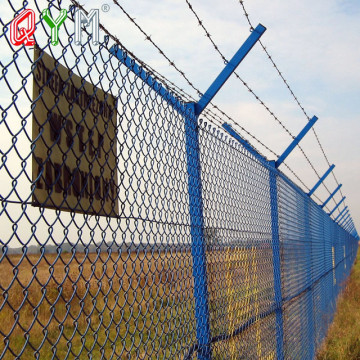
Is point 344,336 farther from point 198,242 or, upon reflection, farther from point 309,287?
point 198,242

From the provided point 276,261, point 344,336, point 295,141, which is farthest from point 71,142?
point 344,336

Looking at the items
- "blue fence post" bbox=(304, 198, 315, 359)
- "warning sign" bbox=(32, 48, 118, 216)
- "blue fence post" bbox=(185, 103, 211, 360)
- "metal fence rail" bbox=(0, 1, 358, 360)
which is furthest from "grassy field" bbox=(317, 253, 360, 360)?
"warning sign" bbox=(32, 48, 118, 216)

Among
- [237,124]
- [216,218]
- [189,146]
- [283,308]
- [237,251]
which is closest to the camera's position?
[189,146]

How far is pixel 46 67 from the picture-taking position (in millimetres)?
1630

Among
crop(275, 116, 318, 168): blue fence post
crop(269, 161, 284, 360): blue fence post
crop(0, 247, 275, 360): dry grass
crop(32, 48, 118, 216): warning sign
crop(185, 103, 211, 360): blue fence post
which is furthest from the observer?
crop(275, 116, 318, 168): blue fence post

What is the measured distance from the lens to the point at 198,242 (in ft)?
9.63

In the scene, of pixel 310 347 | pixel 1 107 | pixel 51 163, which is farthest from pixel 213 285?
pixel 310 347

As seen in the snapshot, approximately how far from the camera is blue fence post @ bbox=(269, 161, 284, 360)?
5.08 metres

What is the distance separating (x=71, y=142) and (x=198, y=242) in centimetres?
133

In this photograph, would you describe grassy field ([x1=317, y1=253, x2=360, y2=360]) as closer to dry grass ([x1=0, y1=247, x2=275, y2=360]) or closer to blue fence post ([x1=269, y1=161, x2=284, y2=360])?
blue fence post ([x1=269, y1=161, x2=284, y2=360])

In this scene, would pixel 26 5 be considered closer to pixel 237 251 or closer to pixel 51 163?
pixel 51 163

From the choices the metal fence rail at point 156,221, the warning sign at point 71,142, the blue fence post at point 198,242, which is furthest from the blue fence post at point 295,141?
the warning sign at point 71,142

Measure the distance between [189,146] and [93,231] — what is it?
1.20 metres

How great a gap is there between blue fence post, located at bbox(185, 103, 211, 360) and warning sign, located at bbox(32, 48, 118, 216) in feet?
3.00
